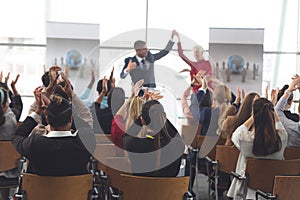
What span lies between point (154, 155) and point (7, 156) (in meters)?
1.84

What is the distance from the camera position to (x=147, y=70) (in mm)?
8836

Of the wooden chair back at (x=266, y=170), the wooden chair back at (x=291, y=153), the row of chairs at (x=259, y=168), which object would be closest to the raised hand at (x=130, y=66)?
the row of chairs at (x=259, y=168)

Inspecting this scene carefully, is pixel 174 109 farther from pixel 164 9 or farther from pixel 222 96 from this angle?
pixel 222 96

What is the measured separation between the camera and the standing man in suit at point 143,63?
8.67 metres

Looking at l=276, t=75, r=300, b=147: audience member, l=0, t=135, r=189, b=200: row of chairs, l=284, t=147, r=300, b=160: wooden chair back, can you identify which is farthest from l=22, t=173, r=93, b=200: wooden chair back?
l=276, t=75, r=300, b=147: audience member

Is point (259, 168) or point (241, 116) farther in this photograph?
point (241, 116)

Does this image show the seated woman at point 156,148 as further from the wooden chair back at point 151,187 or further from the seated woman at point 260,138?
the seated woman at point 260,138

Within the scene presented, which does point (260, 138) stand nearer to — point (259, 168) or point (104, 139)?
point (259, 168)

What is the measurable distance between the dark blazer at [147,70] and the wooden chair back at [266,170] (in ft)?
12.5

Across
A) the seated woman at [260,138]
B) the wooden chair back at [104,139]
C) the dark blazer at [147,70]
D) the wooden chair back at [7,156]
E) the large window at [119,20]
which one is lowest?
the wooden chair back at [7,156]

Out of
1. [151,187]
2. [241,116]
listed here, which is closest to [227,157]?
[241,116]

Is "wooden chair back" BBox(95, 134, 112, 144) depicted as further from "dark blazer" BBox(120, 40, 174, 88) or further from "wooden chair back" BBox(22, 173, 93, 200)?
"dark blazer" BBox(120, 40, 174, 88)

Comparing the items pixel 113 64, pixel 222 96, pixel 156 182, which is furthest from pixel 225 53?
pixel 156 182

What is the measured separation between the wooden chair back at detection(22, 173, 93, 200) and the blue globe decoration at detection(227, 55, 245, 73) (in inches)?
252
